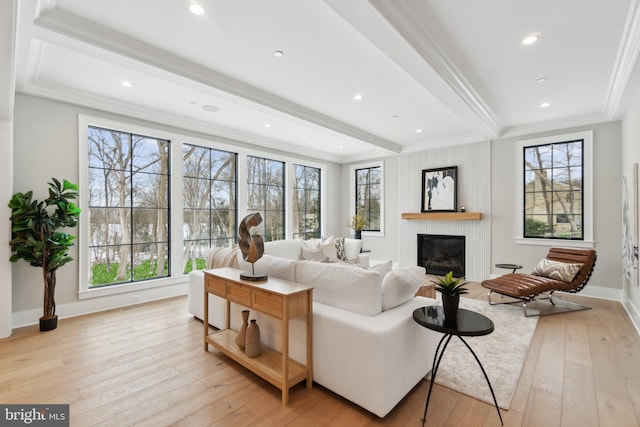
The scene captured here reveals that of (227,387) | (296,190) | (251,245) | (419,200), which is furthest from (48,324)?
(419,200)

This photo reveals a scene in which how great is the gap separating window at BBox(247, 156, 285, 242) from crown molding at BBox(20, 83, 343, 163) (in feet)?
1.27

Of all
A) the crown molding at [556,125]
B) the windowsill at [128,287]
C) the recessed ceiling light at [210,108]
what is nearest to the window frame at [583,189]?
the crown molding at [556,125]

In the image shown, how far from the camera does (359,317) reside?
2.07 metres

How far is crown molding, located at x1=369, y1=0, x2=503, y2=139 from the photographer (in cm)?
214

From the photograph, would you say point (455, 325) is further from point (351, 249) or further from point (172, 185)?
point (172, 185)

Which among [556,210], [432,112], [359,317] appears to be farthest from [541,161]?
[359,317]

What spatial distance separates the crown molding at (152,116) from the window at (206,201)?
34 centimetres

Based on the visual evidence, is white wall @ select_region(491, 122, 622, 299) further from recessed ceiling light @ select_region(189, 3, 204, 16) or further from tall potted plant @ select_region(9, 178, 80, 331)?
tall potted plant @ select_region(9, 178, 80, 331)

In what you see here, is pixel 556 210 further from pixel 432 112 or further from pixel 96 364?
pixel 96 364

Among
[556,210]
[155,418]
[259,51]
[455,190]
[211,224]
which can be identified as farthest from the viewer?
[455,190]

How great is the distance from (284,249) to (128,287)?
2.33m

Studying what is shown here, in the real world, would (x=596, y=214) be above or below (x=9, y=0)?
below

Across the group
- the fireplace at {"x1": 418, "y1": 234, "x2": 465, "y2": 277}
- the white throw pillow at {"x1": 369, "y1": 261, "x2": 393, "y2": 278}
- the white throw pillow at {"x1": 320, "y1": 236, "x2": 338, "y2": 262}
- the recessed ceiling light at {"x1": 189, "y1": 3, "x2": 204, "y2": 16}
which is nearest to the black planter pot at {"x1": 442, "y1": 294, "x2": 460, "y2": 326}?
the white throw pillow at {"x1": 369, "y1": 261, "x2": 393, "y2": 278}

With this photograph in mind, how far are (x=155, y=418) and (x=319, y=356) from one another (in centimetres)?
112
